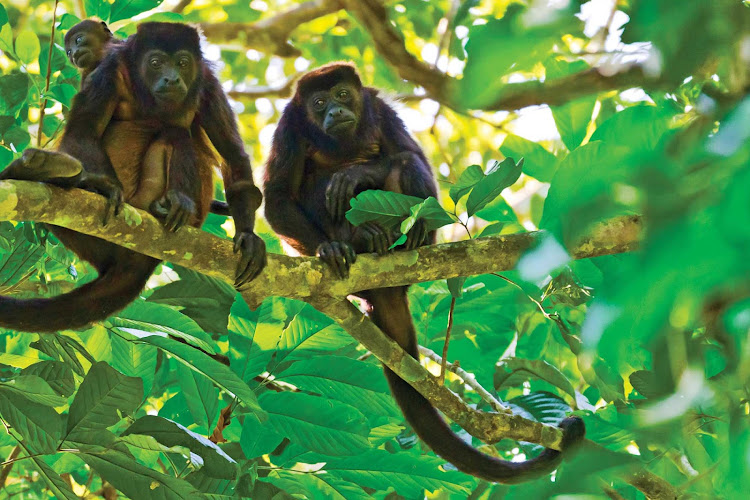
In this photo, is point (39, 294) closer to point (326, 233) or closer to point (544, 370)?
point (326, 233)

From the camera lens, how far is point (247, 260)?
7.52 ft

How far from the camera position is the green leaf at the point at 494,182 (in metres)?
2.11

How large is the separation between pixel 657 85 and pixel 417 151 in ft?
9.52

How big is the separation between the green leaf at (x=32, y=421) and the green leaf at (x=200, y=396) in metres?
0.42

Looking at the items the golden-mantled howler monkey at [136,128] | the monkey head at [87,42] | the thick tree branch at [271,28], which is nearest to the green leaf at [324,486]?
the golden-mantled howler monkey at [136,128]

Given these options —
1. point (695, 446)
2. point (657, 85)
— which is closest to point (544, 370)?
point (695, 446)

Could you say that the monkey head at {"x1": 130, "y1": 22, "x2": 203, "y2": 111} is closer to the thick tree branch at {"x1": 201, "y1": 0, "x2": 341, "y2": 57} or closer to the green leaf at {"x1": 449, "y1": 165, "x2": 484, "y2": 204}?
the green leaf at {"x1": 449, "y1": 165, "x2": 484, "y2": 204}

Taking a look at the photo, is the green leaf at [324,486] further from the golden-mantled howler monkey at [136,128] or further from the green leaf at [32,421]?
the golden-mantled howler monkey at [136,128]

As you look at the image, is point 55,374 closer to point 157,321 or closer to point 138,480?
point 157,321

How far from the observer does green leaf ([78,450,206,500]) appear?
6.11 ft

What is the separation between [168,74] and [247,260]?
3.11 ft

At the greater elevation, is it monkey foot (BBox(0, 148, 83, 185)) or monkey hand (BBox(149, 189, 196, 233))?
monkey foot (BBox(0, 148, 83, 185))

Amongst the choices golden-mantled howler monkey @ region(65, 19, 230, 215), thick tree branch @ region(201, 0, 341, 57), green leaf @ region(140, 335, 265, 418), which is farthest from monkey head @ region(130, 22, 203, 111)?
thick tree branch @ region(201, 0, 341, 57)

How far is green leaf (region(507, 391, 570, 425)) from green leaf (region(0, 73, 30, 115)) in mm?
2060
